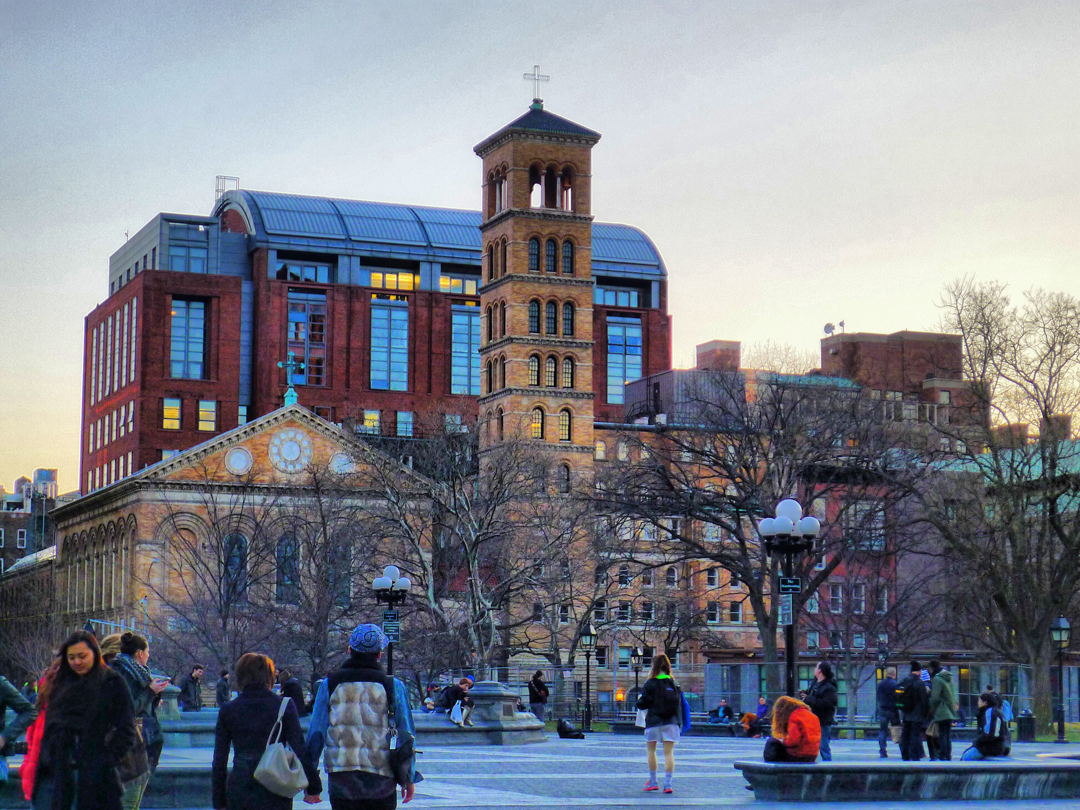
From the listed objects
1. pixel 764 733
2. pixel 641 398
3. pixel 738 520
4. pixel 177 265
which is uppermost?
pixel 177 265

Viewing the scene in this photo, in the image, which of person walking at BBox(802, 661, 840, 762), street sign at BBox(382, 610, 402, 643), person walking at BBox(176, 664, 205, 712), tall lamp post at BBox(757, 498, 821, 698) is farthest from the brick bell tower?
person walking at BBox(802, 661, 840, 762)

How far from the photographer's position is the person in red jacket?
21.4 meters

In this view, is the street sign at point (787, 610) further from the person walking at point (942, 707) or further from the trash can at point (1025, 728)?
the trash can at point (1025, 728)

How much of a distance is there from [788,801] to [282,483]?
249ft

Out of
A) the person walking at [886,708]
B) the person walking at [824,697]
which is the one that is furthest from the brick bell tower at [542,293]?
the person walking at [824,697]

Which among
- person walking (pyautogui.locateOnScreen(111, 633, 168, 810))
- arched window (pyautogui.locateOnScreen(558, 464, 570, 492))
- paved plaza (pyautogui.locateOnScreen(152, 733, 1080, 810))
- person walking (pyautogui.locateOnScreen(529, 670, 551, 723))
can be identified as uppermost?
arched window (pyautogui.locateOnScreen(558, 464, 570, 492))

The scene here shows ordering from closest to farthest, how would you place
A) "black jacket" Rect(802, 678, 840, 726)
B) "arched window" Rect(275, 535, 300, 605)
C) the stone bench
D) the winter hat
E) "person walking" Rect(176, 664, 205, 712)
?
the winter hat, the stone bench, "black jacket" Rect(802, 678, 840, 726), "person walking" Rect(176, 664, 205, 712), "arched window" Rect(275, 535, 300, 605)

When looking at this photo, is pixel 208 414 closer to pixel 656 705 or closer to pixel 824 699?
pixel 824 699

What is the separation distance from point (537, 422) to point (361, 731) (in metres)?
82.4

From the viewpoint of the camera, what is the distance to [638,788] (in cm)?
2434

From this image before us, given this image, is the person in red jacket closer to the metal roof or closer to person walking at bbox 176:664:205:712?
person walking at bbox 176:664:205:712

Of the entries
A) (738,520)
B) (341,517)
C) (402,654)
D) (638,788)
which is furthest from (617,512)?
(638,788)

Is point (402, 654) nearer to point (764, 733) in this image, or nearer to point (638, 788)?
point (764, 733)

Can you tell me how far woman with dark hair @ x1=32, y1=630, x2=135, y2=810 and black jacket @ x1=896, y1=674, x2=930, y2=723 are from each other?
17.8 meters
